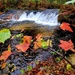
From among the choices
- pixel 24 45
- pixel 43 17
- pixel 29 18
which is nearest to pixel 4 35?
pixel 24 45

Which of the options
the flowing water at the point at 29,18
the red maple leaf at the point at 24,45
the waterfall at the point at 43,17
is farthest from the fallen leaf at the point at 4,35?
the waterfall at the point at 43,17

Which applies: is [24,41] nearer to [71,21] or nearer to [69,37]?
[69,37]

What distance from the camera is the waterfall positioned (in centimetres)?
1060

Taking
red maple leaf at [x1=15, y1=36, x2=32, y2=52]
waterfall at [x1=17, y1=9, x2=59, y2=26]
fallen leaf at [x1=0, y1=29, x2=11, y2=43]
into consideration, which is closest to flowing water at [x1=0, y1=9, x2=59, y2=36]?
waterfall at [x1=17, y1=9, x2=59, y2=26]

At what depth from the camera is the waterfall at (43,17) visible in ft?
34.8

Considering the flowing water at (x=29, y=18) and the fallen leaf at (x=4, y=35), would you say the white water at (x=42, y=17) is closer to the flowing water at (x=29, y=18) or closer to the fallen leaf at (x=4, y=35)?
the flowing water at (x=29, y=18)

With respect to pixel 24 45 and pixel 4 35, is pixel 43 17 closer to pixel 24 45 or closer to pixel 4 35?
pixel 24 45

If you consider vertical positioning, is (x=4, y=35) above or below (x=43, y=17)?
above

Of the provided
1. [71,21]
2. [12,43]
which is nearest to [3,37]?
[12,43]

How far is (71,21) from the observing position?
8.48 metres

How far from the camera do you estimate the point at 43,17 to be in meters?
11.1

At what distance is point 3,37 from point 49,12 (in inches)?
393

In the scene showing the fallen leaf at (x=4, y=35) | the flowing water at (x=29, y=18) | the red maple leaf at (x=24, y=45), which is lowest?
the flowing water at (x=29, y=18)

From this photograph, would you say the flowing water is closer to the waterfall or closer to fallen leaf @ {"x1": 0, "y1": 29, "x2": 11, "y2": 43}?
the waterfall
